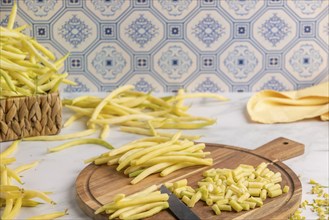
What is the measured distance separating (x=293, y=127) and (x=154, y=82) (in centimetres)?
51

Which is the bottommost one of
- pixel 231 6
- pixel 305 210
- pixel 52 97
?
pixel 305 210

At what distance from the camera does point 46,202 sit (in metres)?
1.28

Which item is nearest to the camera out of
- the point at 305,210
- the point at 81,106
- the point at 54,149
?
the point at 305,210

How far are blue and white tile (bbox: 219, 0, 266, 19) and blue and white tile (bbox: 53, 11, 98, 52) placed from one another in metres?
0.42

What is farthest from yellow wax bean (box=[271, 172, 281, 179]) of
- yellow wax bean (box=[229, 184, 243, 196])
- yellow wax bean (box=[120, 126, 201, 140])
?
yellow wax bean (box=[120, 126, 201, 140])

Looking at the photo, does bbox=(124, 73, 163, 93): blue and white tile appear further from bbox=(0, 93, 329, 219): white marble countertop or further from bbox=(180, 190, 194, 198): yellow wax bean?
bbox=(180, 190, 194, 198): yellow wax bean

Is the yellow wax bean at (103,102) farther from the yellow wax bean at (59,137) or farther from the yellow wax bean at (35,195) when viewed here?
the yellow wax bean at (35,195)

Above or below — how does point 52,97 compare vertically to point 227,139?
above

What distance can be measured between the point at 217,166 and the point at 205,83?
71 centimetres

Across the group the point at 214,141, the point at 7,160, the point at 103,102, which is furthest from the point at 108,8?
the point at 7,160

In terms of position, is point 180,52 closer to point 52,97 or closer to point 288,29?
point 288,29

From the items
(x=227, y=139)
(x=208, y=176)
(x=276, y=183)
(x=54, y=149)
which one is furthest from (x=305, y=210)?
(x=54, y=149)

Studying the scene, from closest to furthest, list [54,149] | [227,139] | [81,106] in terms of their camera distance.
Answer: [54,149]
[227,139]
[81,106]

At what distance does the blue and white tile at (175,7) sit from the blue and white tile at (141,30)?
0.03 m
